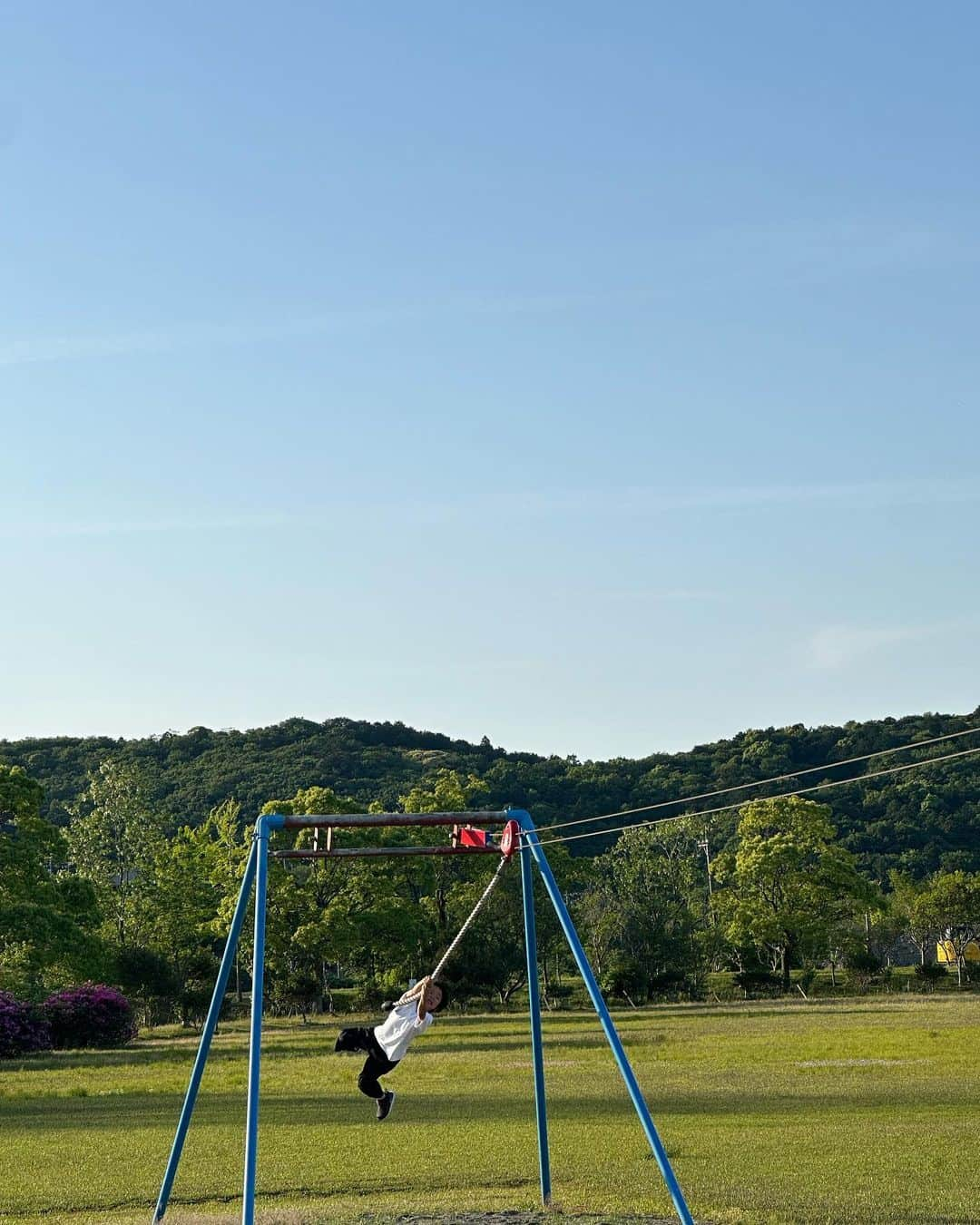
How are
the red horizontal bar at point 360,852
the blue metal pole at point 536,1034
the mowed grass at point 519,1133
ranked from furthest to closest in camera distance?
the mowed grass at point 519,1133 → the blue metal pole at point 536,1034 → the red horizontal bar at point 360,852

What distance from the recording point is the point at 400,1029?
10.7 metres

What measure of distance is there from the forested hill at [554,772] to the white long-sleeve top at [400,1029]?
5460 centimetres

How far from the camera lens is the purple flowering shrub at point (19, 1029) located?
107ft

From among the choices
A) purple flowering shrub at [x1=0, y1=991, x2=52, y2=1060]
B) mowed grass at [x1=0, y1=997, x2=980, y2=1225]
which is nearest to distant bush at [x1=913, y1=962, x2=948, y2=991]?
mowed grass at [x1=0, y1=997, x2=980, y2=1225]

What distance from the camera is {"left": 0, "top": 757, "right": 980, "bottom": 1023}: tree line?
143ft

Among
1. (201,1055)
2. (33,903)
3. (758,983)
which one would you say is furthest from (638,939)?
(201,1055)

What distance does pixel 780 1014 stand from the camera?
40688 mm

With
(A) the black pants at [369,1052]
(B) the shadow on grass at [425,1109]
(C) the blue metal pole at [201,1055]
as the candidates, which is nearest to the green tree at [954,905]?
(B) the shadow on grass at [425,1109]

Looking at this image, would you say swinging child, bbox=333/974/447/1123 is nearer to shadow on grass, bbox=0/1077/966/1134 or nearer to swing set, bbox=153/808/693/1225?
swing set, bbox=153/808/693/1225

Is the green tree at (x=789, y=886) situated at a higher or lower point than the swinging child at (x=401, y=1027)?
higher

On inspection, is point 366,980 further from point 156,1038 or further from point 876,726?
point 876,726

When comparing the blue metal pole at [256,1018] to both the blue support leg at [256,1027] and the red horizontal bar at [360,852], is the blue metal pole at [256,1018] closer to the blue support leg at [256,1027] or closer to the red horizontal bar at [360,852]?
the blue support leg at [256,1027]

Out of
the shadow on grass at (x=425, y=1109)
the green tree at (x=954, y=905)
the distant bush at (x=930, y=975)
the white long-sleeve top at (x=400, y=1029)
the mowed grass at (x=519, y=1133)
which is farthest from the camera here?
the green tree at (x=954, y=905)

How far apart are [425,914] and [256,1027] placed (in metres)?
39.6
